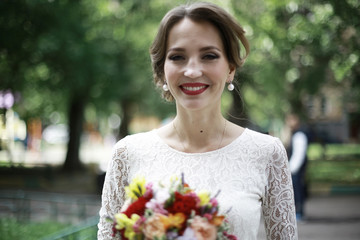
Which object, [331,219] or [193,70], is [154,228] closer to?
[193,70]

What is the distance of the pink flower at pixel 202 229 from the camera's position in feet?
5.19

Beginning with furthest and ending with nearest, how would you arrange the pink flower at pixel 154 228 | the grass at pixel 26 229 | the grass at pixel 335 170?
the grass at pixel 335 170 < the grass at pixel 26 229 < the pink flower at pixel 154 228

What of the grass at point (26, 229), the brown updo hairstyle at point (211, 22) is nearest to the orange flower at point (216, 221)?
the brown updo hairstyle at point (211, 22)

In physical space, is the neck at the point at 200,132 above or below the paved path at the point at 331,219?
above

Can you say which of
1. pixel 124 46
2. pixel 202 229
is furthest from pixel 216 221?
pixel 124 46

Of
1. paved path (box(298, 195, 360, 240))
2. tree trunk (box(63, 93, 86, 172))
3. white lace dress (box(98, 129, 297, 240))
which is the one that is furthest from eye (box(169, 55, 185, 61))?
tree trunk (box(63, 93, 86, 172))

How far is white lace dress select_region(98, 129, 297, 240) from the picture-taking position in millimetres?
2256

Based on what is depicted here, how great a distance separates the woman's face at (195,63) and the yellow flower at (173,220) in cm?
74

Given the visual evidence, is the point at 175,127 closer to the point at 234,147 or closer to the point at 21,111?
the point at 234,147

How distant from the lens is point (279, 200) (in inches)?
91.3

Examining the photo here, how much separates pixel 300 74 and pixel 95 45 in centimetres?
689

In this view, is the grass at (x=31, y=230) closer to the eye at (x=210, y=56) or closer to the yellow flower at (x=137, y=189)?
the eye at (x=210, y=56)

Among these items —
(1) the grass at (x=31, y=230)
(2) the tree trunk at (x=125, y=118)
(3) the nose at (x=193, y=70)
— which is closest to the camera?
(3) the nose at (x=193, y=70)

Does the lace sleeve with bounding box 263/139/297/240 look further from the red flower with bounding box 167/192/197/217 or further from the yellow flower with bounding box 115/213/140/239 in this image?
the yellow flower with bounding box 115/213/140/239
